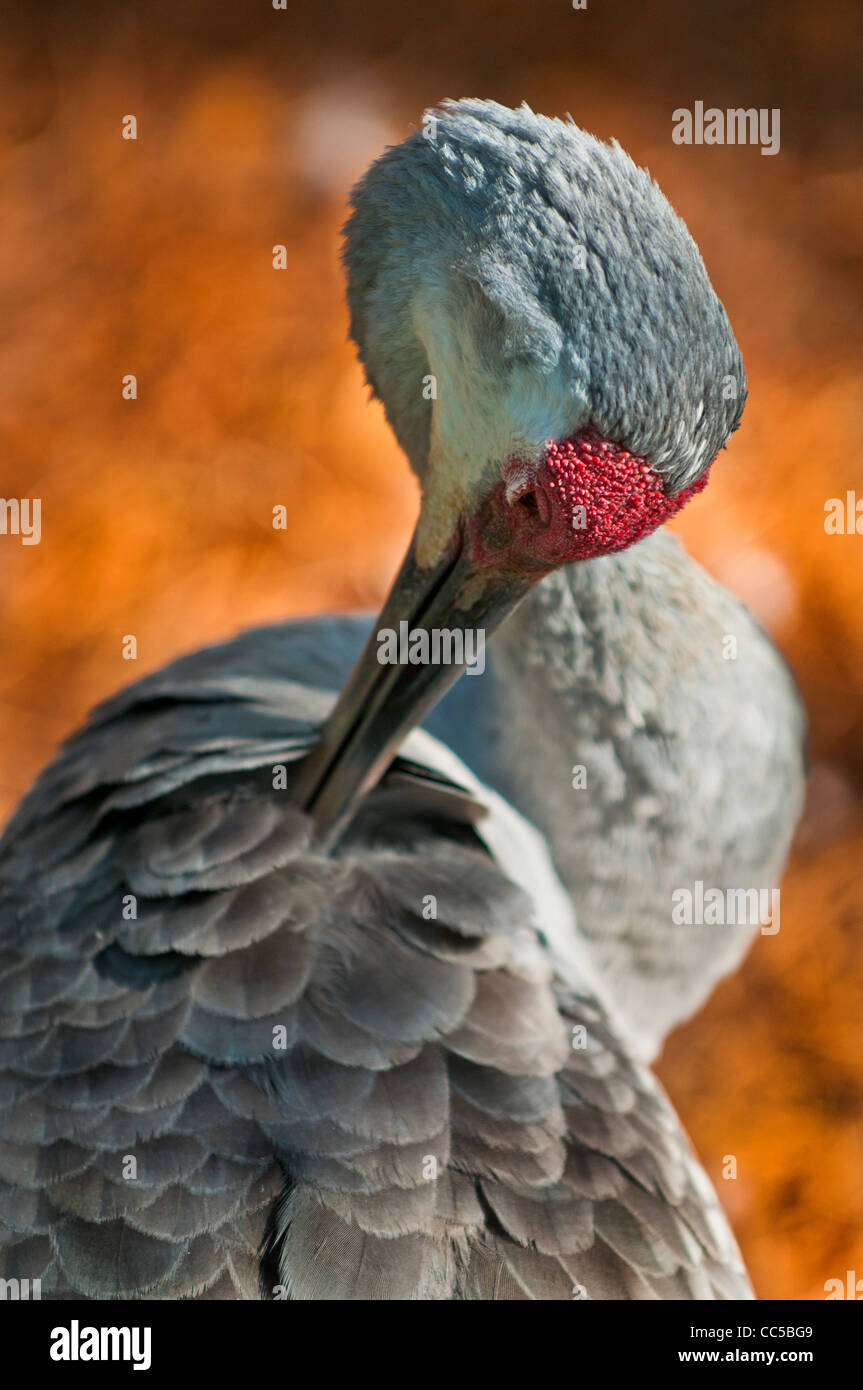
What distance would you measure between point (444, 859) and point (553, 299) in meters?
0.81

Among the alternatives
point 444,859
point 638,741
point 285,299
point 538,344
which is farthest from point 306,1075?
point 285,299

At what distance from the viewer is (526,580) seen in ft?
4.60

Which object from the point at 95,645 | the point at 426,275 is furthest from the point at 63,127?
the point at 426,275

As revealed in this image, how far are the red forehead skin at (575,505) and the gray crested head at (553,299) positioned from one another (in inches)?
0.6

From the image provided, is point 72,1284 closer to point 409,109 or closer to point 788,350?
point 788,350

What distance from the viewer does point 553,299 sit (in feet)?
3.92

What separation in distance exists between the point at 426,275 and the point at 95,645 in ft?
7.52

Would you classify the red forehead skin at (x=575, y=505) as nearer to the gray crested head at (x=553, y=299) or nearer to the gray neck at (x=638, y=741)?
the gray crested head at (x=553, y=299)

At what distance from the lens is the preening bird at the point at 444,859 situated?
1.24m

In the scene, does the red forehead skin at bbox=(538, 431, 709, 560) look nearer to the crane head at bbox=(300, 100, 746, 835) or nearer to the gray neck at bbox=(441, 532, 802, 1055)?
the crane head at bbox=(300, 100, 746, 835)

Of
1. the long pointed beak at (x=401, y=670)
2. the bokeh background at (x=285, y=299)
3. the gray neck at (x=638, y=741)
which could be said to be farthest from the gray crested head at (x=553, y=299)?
the bokeh background at (x=285, y=299)

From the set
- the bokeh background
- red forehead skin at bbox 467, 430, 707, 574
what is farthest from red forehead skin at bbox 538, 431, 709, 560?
the bokeh background

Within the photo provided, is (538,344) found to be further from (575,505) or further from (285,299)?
(285,299)

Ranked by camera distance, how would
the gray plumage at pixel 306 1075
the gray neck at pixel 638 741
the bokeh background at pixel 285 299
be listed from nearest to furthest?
the gray plumage at pixel 306 1075, the gray neck at pixel 638 741, the bokeh background at pixel 285 299
